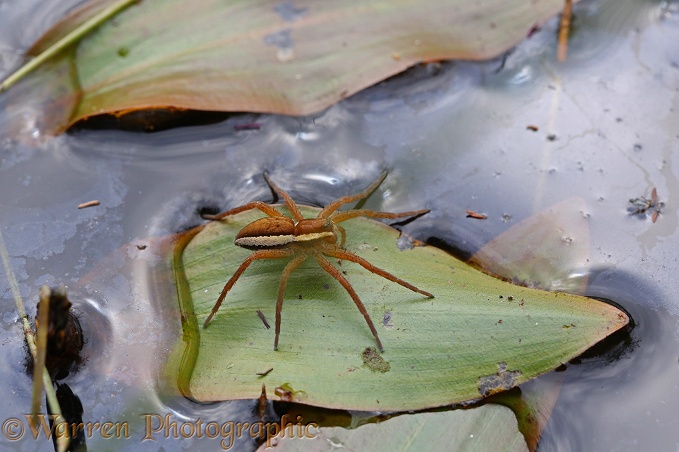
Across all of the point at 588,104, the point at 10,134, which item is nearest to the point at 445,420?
the point at 588,104

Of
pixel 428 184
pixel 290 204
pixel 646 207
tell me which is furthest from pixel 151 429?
pixel 646 207

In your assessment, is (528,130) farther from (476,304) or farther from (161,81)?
(161,81)

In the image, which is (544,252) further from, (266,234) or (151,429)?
(151,429)

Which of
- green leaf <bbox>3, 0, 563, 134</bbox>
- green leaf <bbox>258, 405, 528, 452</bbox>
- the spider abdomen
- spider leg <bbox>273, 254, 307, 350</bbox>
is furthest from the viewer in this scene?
green leaf <bbox>3, 0, 563, 134</bbox>

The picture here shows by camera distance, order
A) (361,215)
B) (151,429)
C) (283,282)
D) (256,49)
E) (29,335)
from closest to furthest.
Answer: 1. (151,429)
2. (29,335)
3. (283,282)
4. (361,215)
5. (256,49)

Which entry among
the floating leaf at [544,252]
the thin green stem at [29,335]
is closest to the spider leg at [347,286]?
the floating leaf at [544,252]

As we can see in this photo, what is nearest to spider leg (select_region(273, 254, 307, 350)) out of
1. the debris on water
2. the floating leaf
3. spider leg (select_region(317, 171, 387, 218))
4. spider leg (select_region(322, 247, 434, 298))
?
spider leg (select_region(322, 247, 434, 298))

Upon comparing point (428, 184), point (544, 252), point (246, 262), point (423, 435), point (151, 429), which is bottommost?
point (151, 429)

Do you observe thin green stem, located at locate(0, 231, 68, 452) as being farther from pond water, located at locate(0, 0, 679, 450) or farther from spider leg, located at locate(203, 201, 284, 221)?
spider leg, located at locate(203, 201, 284, 221)
